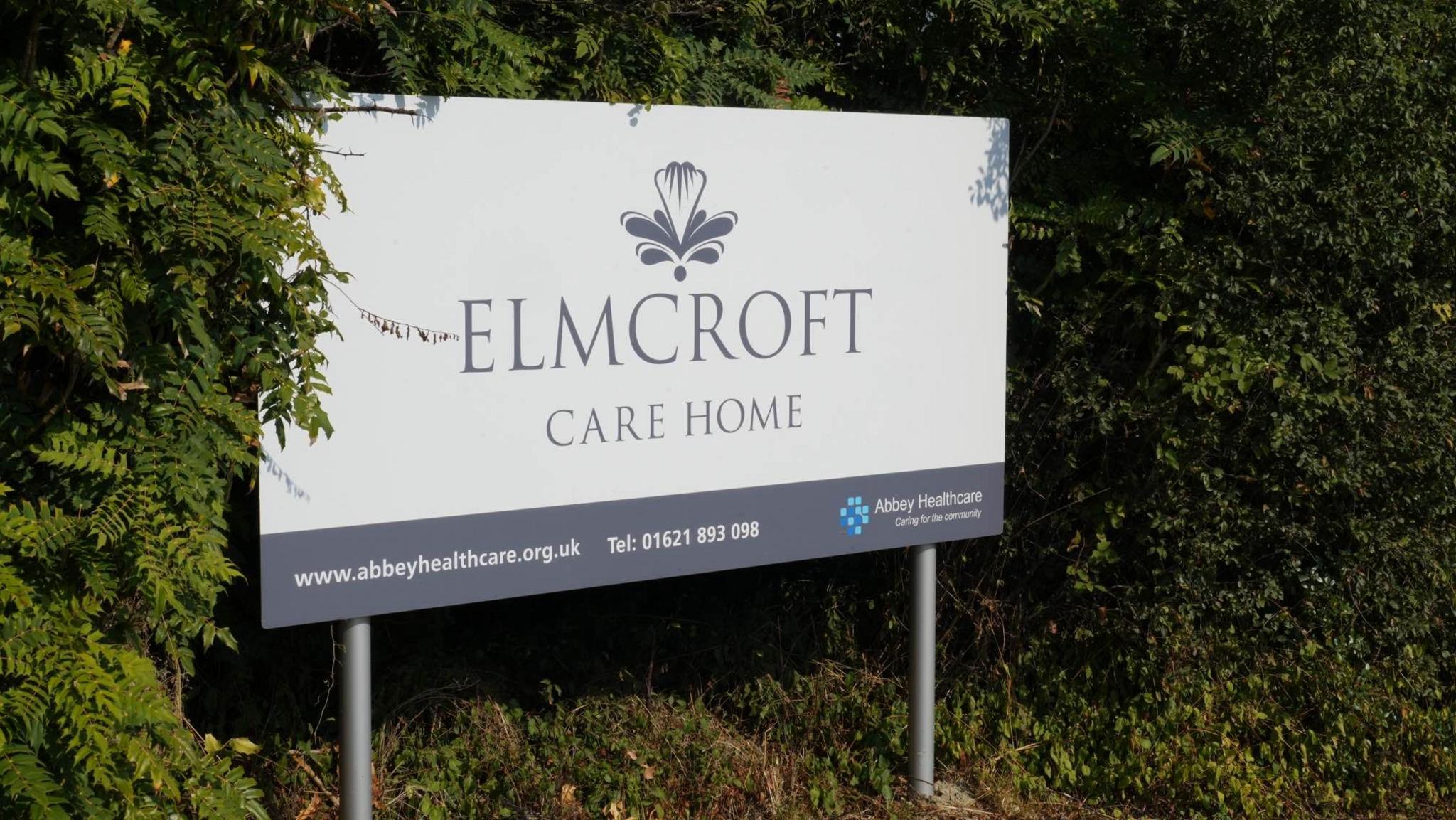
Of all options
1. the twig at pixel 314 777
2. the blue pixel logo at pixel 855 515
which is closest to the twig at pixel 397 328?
the blue pixel logo at pixel 855 515

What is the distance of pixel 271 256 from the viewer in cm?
282

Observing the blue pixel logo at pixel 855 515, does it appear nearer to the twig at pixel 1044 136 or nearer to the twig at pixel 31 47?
the twig at pixel 1044 136

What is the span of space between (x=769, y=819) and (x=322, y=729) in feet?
5.38

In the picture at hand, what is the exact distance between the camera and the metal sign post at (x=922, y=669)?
15.3 feet

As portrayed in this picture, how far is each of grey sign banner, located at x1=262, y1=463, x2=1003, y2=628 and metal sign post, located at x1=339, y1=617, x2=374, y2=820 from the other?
116 millimetres

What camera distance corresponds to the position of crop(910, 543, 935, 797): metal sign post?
466 cm

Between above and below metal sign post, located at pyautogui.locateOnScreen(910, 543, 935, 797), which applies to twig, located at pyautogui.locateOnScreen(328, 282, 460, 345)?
above

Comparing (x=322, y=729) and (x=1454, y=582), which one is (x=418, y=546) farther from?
(x=1454, y=582)

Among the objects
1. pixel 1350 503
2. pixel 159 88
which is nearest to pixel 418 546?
pixel 159 88

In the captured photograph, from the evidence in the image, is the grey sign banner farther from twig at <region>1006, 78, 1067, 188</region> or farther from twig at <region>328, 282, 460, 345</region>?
twig at <region>1006, 78, 1067, 188</region>

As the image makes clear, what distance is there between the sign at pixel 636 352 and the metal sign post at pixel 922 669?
0.70 ft

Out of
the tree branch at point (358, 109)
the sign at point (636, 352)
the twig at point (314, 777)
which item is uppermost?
the tree branch at point (358, 109)

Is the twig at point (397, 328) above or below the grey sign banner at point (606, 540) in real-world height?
above

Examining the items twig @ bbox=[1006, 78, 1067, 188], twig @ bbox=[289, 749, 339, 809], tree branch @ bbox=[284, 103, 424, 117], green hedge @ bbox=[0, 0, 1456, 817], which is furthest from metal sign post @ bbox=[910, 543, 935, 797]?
tree branch @ bbox=[284, 103, 424, 117]
